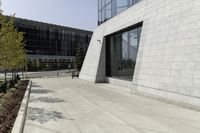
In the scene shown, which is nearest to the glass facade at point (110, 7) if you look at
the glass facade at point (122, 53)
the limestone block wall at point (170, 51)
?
the glass facade at point (122, 53)

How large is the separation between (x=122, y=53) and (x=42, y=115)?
19656mm

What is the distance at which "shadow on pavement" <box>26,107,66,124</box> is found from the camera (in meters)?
12.2

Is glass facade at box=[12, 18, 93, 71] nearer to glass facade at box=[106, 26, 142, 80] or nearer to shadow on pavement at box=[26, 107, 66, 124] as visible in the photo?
glass facade at box=[106, 26, 142, 80]

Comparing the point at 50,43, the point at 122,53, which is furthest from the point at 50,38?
the point at 122,53

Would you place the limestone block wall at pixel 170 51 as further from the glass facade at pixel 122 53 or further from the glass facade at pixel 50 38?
the glass facade at pixel 50 38

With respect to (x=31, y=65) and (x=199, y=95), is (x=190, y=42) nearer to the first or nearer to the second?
(x=199, y=95)

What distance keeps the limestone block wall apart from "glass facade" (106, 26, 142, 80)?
4029 mm

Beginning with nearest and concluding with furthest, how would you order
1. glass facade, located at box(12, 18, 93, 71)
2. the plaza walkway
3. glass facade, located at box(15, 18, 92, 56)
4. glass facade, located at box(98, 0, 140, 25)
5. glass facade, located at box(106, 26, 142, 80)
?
1. the plaza walkway
2. glass facade, located at box(106, 26, 142, 80)
3. glass facade, located at box(98, 0, 140, 25)
4. glass facade, located at box(12, 18, 93, 71)
5. glass facade, located at box(15, 18, 92, 56)

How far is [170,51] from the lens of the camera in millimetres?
16734

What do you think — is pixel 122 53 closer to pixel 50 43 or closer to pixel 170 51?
pixel 170 51

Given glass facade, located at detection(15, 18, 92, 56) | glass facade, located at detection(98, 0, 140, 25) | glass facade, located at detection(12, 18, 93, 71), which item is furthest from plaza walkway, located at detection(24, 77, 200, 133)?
glass facade, located at detection(15, 18, 92, 56)

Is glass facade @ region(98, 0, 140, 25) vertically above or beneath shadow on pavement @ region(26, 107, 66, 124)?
above

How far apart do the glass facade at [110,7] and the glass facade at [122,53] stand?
240cm

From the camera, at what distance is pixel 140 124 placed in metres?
10.9
